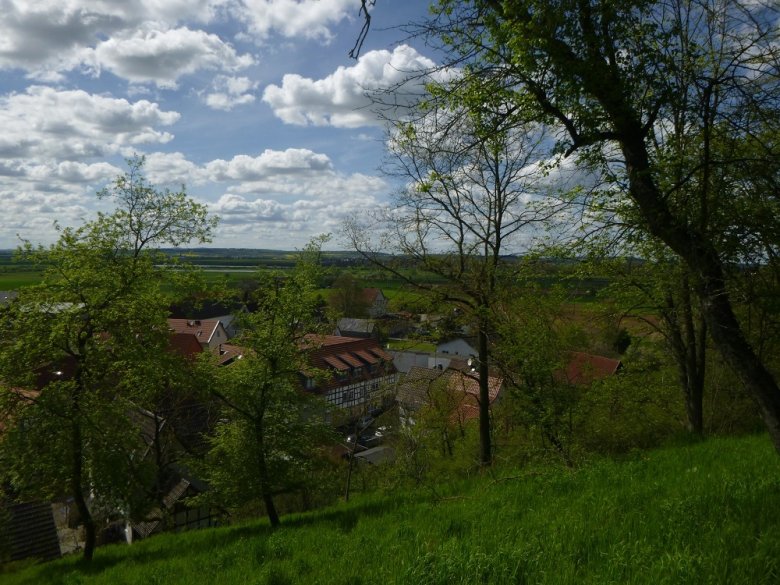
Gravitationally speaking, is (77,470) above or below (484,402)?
below

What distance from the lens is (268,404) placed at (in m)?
11.2

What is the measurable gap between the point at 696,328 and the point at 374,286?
830cm

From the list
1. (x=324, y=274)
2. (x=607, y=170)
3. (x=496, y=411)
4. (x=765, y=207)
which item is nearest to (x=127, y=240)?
(x=324, y=274)

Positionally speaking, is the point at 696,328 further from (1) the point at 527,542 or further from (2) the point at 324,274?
(1) the point at 527,542

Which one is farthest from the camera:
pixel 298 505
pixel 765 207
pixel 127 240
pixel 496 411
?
pixel 298 505

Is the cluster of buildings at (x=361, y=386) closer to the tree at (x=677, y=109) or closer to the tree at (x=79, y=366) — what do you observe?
the tree at (x=79, y=366)

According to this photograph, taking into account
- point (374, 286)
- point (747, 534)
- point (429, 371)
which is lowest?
point (429, 371)

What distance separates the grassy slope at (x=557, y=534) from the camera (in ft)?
10.9

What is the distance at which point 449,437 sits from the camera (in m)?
21.6

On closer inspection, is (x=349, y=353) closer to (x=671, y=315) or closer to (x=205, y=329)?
(x=205, y=329)

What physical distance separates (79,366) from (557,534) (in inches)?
373

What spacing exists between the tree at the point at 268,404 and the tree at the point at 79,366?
1.78m

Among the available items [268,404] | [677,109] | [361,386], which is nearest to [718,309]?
[677,109]

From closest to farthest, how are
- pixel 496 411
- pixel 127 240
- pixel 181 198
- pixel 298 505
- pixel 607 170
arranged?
pixel 607 170
pixel 127 240
pixel 181 198
pixel 496 411
pixel 298 505
